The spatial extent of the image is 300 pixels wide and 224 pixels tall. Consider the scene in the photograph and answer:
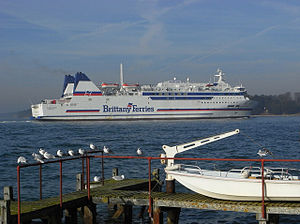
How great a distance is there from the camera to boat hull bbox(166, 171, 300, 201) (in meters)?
8.53

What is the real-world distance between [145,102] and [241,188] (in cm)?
8019

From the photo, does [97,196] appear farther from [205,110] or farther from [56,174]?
[205,110]

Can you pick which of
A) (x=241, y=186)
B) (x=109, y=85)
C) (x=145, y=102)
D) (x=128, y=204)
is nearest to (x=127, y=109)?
(x=145, y=102)

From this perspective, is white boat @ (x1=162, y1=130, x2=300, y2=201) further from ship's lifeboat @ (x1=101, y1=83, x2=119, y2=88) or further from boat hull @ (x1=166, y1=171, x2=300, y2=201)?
ship's lifeboat @ (x1=101, y1=83, x2=119, y2=88)

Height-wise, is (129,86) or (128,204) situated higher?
(129,86)

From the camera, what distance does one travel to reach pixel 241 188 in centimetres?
881

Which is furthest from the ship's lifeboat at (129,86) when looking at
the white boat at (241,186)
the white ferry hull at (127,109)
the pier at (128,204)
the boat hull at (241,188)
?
the boat hull at (241,188)

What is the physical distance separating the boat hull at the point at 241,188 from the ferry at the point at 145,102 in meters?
76.4

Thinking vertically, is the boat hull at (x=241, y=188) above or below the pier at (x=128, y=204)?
above

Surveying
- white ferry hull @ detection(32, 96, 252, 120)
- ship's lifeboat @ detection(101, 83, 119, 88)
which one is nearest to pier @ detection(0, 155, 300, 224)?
white ferry hull @ detection(32, 96, 252, 120)

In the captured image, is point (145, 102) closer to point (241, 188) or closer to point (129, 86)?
point (129, 86)

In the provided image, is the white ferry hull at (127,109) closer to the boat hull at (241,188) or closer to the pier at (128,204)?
the pier at (128,204)

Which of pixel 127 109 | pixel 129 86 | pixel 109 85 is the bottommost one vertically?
pixel 127 109

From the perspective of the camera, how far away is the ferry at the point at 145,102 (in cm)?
8469
